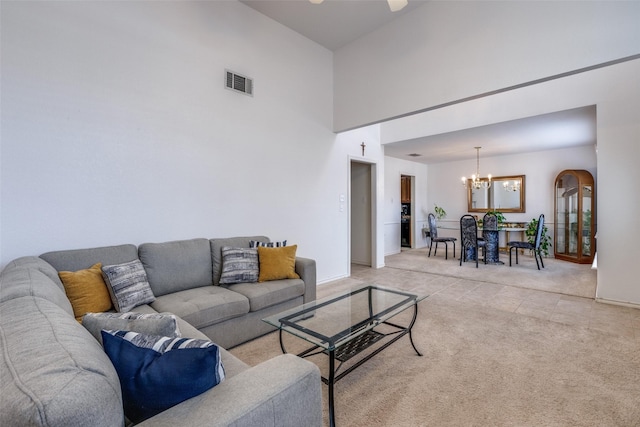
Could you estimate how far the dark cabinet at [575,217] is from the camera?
19.0ft

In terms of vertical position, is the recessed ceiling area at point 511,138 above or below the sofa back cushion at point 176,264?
above

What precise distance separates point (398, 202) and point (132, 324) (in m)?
6.85

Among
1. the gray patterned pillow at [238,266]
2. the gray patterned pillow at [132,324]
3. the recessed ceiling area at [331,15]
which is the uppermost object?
the recessed ceiling area at [331,15]

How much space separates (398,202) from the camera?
732 cm

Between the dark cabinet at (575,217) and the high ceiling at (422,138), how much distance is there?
79cm

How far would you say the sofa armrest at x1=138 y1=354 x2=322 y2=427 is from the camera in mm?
788

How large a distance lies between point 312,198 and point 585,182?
19.4 feet

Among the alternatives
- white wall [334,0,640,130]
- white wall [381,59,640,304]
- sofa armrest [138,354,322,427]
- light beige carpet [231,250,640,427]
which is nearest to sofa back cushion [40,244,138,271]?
light beige carpet [231,250,640,427]

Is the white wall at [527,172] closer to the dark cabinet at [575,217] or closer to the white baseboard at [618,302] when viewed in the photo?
the dark cabinet at [575,217]

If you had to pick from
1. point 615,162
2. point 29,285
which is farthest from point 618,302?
point 29,285

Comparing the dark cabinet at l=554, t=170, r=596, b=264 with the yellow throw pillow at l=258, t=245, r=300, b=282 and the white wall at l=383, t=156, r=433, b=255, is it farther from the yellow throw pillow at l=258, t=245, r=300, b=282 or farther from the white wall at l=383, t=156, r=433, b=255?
the yellow throw pillow at l=258, t=245, r=300, b=282

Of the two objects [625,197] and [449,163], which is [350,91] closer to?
[625,197]

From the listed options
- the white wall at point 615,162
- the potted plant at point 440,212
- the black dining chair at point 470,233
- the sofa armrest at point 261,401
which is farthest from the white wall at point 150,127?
the potted plant at point 440,212

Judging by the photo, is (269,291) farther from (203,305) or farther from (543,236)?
(543,236)
